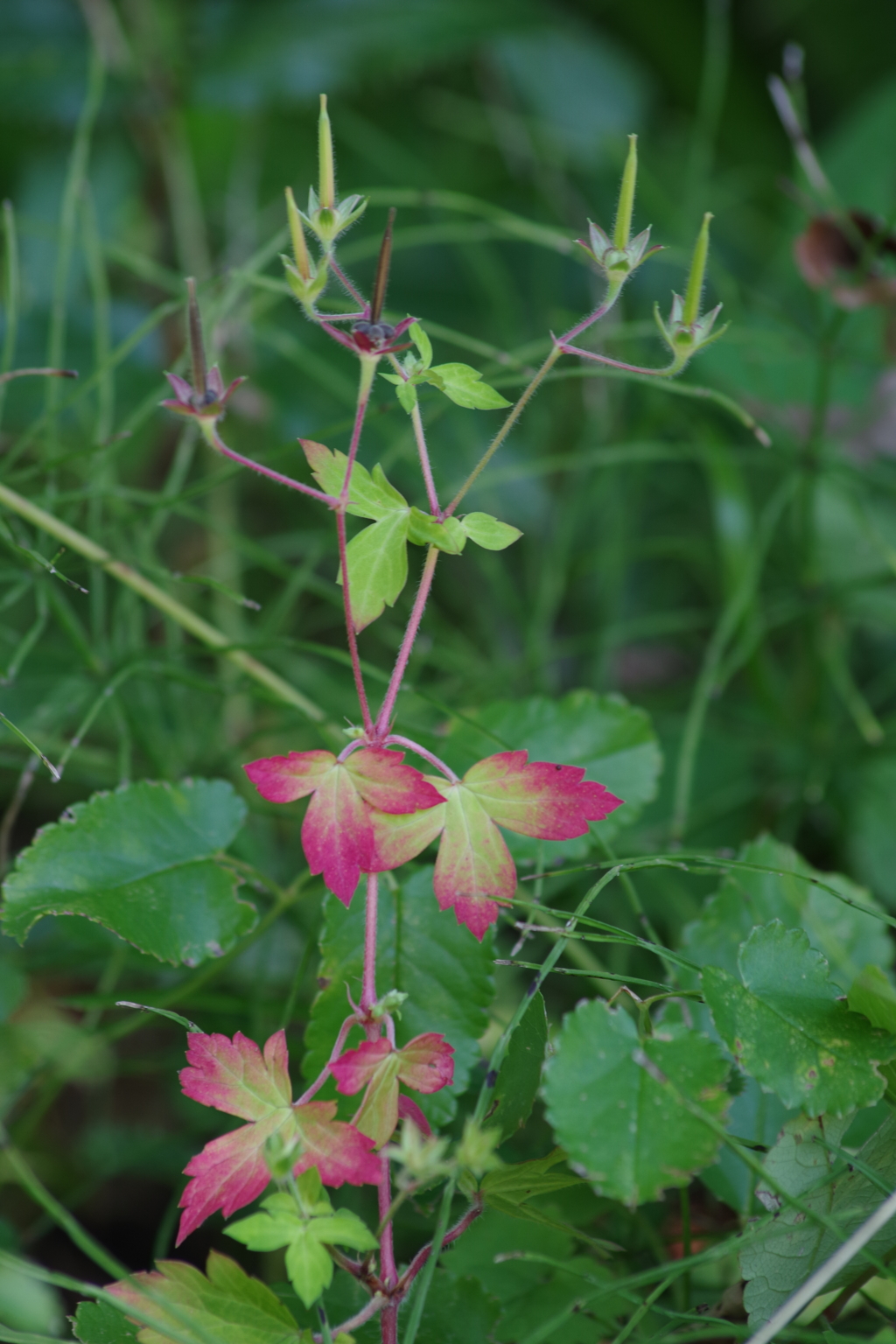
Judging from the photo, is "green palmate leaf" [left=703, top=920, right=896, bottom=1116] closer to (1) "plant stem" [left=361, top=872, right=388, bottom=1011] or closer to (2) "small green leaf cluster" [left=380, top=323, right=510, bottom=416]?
(1) "plant stem" [left=361, top=872, right=388, bottom=1011]

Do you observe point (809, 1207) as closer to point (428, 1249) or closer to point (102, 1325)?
point (428, 1249)

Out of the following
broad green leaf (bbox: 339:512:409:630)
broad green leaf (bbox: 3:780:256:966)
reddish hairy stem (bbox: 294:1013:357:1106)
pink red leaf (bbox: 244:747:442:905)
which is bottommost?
broad green leaf (bbox: 3:780:256:966)

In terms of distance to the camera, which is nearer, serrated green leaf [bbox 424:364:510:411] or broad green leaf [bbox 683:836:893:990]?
serrated green leaf [bbox 424:364:510:411]

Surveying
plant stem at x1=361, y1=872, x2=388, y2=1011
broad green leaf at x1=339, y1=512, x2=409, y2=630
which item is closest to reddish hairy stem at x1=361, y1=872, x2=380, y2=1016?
plant stem at x1=361, y1=872, x2=388, y2=1011

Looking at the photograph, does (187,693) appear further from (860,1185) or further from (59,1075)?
(860,1185)

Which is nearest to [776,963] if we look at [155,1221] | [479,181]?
[155,1221]

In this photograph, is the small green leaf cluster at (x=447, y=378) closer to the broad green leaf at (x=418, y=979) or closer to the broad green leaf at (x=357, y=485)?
the broad green leaf at (x=357, y=485)

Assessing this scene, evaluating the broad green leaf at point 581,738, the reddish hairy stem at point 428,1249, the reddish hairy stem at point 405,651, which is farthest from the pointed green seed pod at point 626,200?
the reddish hairy stem at point 428,1249
